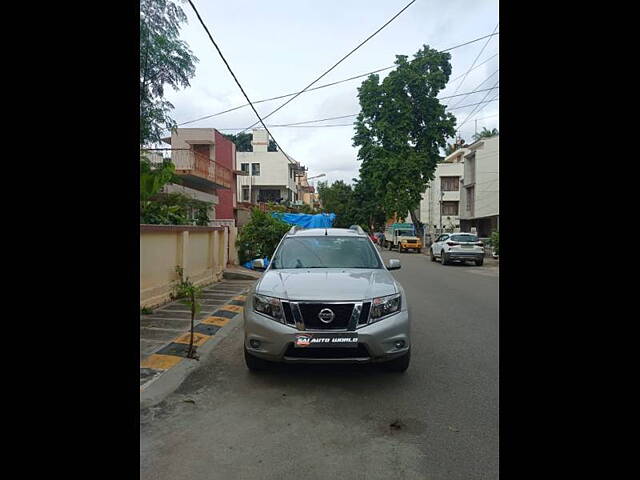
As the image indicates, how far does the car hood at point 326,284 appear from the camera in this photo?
4.16 meters

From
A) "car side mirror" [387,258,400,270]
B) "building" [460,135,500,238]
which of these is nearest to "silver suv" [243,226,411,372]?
"car side mirror" [387,258,400,270]

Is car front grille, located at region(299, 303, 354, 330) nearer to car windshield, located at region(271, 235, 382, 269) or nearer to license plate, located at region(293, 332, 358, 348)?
license plate, located at region(293, 332, 358, 348)

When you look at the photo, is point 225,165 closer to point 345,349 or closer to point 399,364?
point 399,364

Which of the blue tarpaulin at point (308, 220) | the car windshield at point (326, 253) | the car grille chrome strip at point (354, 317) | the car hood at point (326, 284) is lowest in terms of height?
the car grille chrome strip at point (354, 317)

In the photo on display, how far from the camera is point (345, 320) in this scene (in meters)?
4.06

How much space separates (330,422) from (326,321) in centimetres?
→ 92

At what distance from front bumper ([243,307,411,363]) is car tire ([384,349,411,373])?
22cm

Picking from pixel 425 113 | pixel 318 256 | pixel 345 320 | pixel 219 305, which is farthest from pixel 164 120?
pixel 425 113

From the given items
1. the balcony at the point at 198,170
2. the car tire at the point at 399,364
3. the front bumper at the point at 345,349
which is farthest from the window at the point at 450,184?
the front bumper at the point at 345,349

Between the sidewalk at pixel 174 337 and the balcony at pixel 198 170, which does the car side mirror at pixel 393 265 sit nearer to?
the sidewalk at pixel 174 337

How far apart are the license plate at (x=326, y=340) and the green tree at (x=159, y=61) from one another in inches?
182
